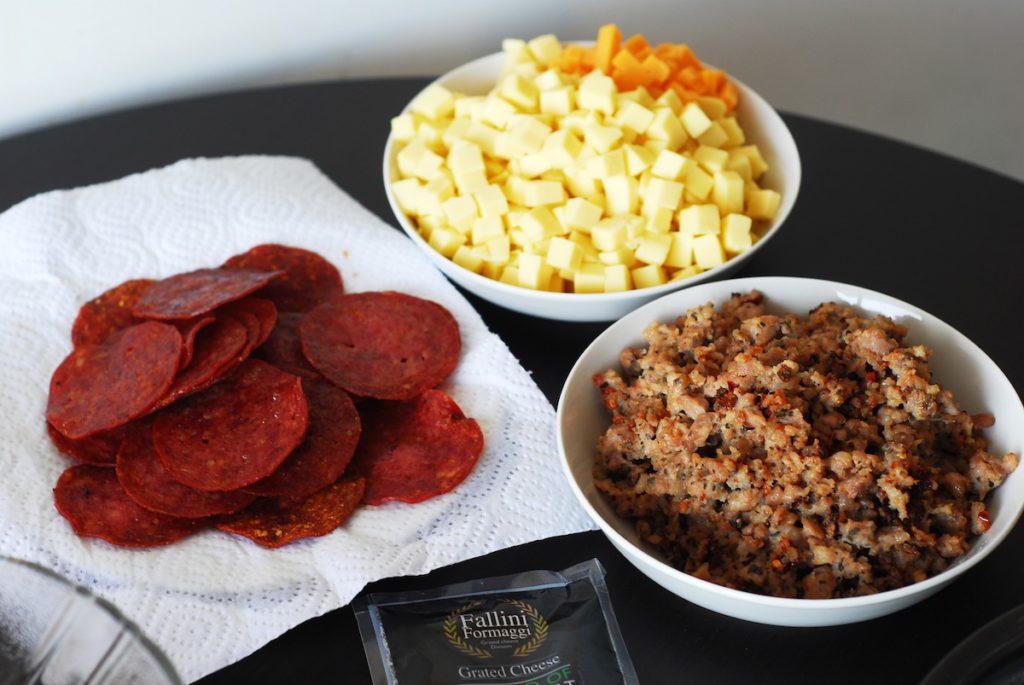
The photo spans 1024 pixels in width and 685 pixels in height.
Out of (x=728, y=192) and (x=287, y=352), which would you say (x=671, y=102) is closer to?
(x=728, y=192)

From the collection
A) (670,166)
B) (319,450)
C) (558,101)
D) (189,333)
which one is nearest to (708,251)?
(670,166)

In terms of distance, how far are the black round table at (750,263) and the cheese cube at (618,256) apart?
0.41ft

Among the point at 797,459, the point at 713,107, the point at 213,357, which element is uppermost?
the point at 713,107

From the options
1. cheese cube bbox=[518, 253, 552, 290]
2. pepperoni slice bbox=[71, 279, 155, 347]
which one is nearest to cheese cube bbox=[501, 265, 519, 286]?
cheese cube bbox=[518, 253, 552, 290]

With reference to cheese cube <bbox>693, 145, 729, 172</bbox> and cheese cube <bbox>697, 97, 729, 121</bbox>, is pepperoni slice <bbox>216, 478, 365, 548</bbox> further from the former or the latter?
cheese cube <bbox>697, 97, 729, 121</bbox>

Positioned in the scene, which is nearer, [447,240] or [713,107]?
[447,240]

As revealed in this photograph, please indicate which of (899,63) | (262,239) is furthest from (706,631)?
(899,63)

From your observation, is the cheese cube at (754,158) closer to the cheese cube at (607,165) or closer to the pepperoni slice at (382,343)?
the cheese cube at (607,165)

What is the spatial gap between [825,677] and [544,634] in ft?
1.07

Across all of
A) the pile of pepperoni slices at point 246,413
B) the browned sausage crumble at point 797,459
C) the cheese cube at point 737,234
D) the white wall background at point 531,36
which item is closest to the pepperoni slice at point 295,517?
the pile of pepperoni slices at point 246,413

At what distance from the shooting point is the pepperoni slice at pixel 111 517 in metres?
1.26

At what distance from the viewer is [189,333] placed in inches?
54.2

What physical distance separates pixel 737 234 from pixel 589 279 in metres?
0.23

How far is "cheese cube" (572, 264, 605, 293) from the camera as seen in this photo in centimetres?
151
